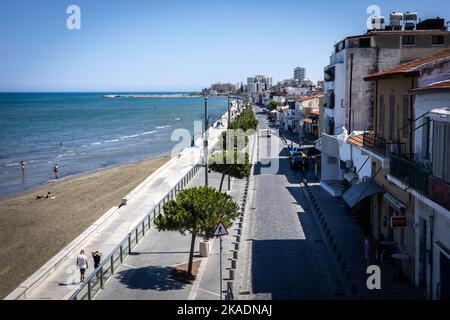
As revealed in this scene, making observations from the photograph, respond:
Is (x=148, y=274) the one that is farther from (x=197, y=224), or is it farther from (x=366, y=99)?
(x=366, y=99)

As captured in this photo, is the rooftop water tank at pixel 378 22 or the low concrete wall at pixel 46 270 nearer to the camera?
the low concrete wall at pixel 46 270

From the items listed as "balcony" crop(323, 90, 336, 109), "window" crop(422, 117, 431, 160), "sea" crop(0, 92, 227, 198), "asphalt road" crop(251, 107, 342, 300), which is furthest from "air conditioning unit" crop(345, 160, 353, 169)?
"sea" crop(0, 92, 227, 198)

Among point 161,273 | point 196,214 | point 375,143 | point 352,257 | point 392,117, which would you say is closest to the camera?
point 196,214

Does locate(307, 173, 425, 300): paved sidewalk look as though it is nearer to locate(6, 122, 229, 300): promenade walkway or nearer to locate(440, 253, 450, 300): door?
locate(440, 253, 450, 300): door

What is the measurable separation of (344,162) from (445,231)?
43.0 ft

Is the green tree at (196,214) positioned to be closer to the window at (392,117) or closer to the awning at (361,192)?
the awning at (361,192)

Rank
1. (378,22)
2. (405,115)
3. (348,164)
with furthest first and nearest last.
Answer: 1. (378,22)
2. (348,164)
3. (405,115)

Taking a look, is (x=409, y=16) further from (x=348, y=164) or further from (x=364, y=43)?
(x=348, y=164)

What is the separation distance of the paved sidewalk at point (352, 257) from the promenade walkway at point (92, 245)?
28.1ft

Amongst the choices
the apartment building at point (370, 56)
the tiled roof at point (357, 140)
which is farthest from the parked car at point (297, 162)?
the tiled roof at point (357, 140)

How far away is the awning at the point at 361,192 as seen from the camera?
19312mm

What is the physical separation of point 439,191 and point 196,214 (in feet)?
25.1

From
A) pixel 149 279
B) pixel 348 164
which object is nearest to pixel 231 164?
pixel 348 164

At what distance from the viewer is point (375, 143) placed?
64.0 ft
